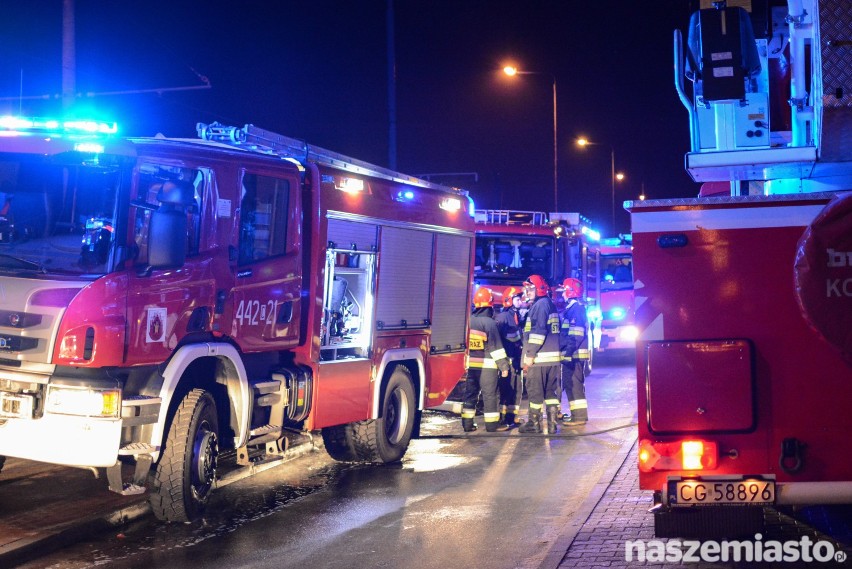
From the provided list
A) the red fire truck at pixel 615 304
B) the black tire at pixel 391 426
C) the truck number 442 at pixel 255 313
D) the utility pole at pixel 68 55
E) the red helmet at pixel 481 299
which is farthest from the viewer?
the red fire truck at pixel 615 304

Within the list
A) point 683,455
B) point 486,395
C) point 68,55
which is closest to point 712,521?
point 683,455

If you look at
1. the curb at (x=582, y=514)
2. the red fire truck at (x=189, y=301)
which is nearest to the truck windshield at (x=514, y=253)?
the curb at (x=582, y=514)

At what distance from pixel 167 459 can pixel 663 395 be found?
3.54 meters

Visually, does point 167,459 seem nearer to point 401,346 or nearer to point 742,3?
point 401,346

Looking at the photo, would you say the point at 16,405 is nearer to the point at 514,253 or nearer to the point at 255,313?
the point at 255,313

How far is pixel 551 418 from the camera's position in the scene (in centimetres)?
1161

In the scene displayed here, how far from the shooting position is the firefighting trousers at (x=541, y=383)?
37.9 feet

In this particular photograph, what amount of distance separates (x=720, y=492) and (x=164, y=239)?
3809mm

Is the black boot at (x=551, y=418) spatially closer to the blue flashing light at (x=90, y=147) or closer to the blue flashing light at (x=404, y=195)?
the blue flashing light at (x=404, y=195)

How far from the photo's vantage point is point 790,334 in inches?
205

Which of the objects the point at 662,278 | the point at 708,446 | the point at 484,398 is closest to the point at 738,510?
the point at 708,446

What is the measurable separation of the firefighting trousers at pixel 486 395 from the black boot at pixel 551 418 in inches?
22.7
